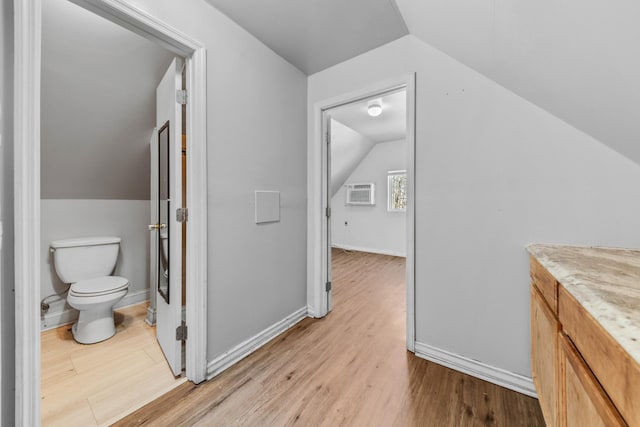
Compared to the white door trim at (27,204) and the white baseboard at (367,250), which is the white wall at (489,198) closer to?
the white door trim at (27,204)

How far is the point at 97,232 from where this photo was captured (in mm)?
2299

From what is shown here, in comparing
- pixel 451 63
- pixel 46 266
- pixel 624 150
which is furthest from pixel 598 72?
pixel 46 266

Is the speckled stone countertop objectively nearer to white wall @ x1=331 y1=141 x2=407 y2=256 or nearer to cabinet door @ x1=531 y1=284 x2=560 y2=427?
cabinet door @ x1=531 y1=284 x2=560 y2=427

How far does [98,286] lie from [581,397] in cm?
273

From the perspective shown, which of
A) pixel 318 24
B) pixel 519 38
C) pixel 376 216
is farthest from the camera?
pixel 376 216

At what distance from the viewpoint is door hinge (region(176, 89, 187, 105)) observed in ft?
4.70

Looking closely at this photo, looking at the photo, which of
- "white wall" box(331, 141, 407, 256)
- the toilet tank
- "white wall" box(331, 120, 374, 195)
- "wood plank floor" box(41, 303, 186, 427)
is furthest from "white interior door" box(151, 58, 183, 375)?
"white wall" box(331, 141, 407, 256)

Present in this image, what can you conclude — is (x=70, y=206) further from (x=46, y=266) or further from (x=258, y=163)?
(x=258, y=163)

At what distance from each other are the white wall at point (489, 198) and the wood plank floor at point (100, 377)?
179cm

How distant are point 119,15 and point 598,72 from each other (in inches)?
79.1

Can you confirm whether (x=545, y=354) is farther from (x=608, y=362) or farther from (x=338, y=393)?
(x=338, y=393)

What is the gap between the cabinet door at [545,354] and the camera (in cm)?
85

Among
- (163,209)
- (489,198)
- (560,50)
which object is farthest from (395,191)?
(163,209)

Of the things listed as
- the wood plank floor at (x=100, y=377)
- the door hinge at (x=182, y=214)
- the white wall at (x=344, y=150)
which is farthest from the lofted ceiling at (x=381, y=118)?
the wood plank floor at (x=100, y=377)
